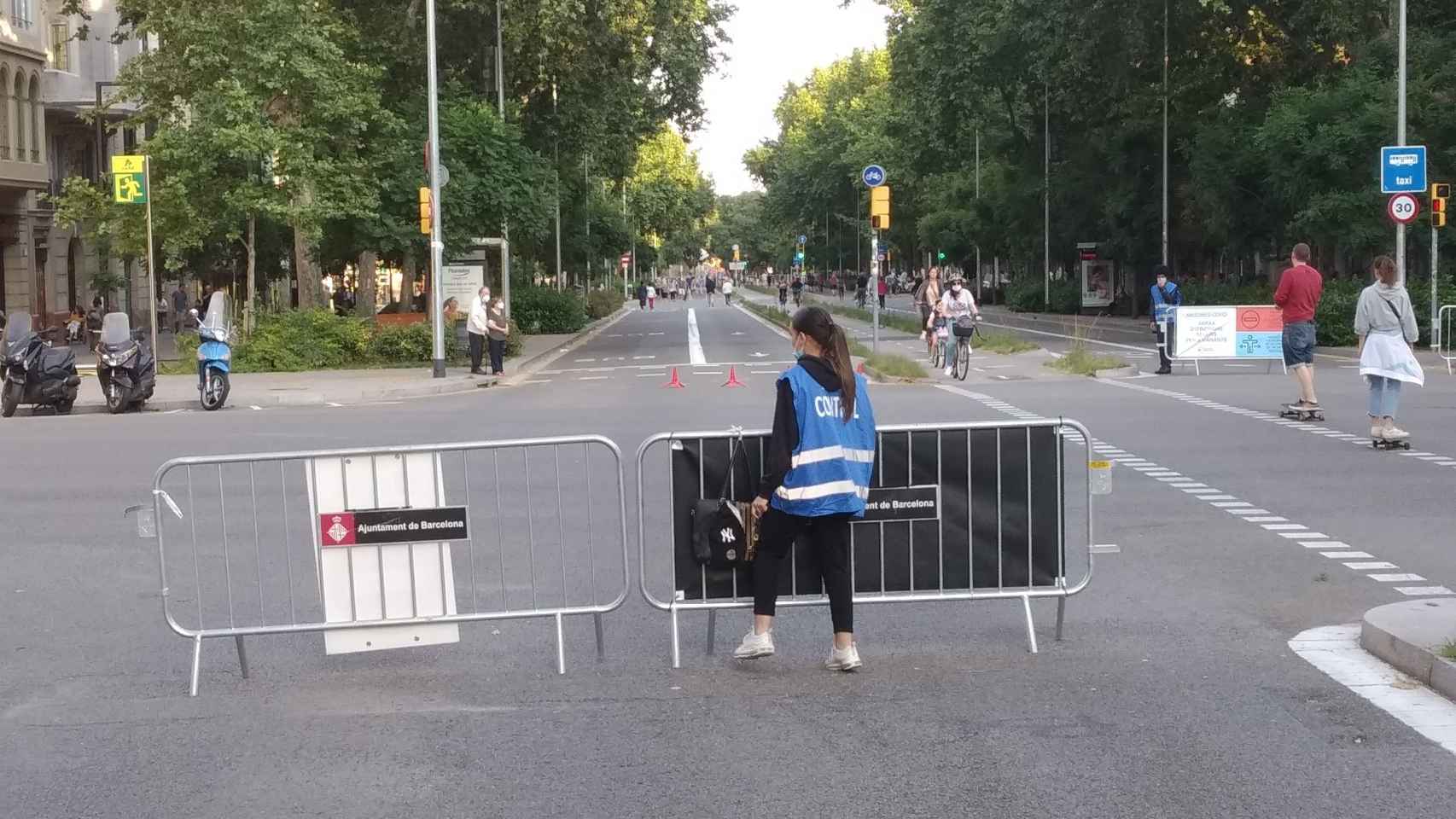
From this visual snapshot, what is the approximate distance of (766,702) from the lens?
7.01 metres

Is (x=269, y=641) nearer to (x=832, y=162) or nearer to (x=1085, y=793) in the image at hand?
(x=1085, y=793)

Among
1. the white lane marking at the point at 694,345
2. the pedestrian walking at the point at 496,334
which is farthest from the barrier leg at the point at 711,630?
the white lane marking at the point at 694,345

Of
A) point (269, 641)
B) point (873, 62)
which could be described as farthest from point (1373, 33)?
point (873, 62)

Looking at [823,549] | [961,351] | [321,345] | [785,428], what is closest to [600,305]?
[321,345]

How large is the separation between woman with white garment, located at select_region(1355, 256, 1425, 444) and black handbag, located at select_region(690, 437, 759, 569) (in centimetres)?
968

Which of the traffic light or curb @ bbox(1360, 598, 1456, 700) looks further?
the traffic light

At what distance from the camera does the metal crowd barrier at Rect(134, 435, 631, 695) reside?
7684 mm

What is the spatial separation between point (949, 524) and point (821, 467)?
93cm

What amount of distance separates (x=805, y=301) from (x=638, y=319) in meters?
9.70

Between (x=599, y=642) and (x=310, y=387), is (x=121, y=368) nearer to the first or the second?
(x=310, y=387)

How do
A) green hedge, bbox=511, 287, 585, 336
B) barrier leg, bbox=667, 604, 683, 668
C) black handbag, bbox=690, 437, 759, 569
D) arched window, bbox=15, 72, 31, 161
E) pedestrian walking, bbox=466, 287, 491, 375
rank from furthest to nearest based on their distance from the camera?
green hedge, bbox=511, 287, 585, 336 → arched window, bbox=15, 72, 31, 161 → pedestrian walking, bbox=466, 287, 491, 375 → barrier leg, bbox=667, 604, 683, 668 → black handbag, bbox=690, 437, 759, 569

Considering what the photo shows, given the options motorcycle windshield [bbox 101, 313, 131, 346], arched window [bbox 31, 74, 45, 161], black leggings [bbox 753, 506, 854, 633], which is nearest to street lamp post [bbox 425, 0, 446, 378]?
motorcycle windshield [bbox 101, 313, 131, 346]

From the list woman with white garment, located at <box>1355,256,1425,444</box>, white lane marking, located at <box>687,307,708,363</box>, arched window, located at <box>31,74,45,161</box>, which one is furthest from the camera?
arched window, located at <box>31,74,45,161</box>

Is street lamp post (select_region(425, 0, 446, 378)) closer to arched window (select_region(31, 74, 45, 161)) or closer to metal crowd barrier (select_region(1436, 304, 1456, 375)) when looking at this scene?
metal crowd barrier (select_region(1436, 304, 1456, 375))
